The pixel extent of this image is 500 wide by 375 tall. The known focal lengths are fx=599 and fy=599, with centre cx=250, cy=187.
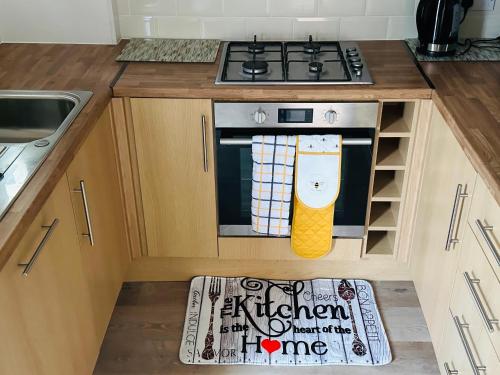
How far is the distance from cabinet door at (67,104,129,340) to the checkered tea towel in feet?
1.65

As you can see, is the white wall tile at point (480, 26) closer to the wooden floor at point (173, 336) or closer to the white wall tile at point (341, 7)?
the white wall tile at point (341, 7)

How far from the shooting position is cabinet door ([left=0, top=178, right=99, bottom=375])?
1286mm

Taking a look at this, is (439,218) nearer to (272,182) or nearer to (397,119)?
(397,119)

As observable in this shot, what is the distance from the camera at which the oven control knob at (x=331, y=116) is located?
205cm

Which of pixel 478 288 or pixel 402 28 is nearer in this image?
pixel 478 288

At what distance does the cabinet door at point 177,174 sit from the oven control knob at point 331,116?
1.32 feet

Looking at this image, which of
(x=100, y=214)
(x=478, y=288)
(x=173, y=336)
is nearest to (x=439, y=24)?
(x=478, y=288)

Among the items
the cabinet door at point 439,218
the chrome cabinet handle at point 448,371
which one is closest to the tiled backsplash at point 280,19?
the cabinet door at point 439,218

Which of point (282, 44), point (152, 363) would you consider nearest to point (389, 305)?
point (152, 363)

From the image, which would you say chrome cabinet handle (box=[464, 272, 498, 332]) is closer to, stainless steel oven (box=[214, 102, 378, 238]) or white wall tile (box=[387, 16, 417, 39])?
stainless steel oven (box=[214, 102, 378, 238])

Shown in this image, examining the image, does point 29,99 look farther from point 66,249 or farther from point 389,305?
point 389,305

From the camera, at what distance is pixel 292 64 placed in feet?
7.33

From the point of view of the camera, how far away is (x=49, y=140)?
1637 mm

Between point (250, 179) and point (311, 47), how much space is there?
1.88 feet
